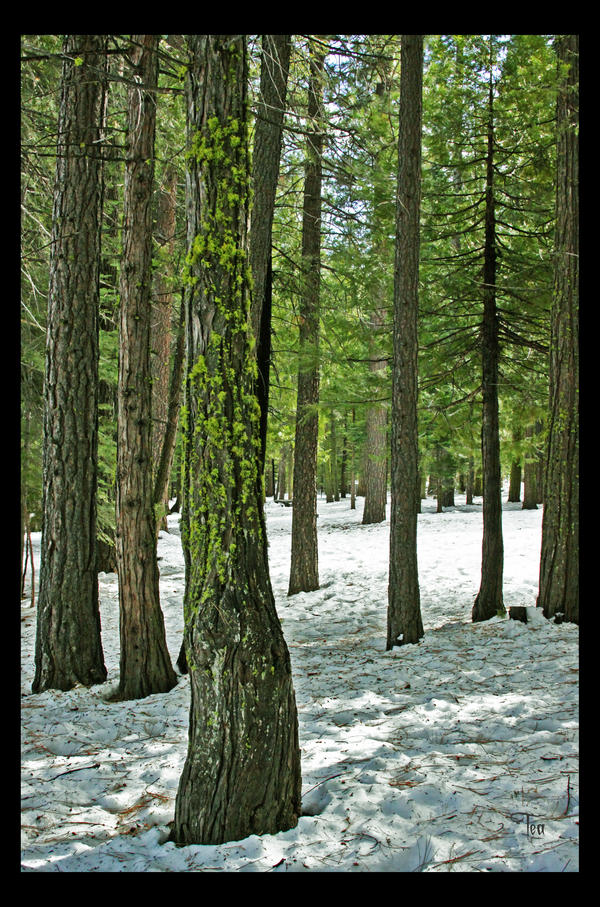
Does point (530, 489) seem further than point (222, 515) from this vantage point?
Yes

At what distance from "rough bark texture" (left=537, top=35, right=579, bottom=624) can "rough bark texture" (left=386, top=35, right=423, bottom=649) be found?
1728 millimetres

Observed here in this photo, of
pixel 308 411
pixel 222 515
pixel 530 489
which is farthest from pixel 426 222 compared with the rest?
pixel 530 489

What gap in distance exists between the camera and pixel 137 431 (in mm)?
6160

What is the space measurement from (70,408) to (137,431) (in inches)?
32.2

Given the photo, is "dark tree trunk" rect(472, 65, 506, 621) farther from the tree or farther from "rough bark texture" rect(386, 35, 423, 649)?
the tree

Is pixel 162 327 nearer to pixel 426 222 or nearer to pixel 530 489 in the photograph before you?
pixel 426 222

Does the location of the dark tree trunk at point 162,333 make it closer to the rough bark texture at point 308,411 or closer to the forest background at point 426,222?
the forest background at point 426,222

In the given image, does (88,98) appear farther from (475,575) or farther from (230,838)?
(475,575)

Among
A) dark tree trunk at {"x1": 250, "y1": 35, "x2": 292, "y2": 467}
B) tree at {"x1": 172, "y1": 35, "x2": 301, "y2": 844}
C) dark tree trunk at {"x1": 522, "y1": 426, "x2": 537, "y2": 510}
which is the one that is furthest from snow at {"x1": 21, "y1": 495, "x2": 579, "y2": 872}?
dark tree trunk at {"x1": 522, "y1": 426, "x2": 537, "y2": 510}

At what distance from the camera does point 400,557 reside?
7.72 meters

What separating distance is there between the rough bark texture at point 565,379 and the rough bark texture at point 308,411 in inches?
147

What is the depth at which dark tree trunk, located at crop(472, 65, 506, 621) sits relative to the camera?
886 cm
